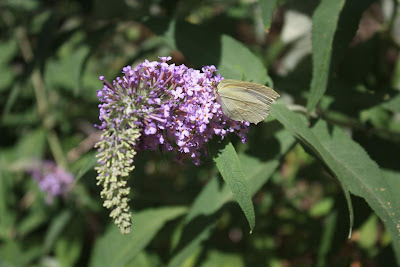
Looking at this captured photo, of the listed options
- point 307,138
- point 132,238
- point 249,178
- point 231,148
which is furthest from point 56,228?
point 307,138

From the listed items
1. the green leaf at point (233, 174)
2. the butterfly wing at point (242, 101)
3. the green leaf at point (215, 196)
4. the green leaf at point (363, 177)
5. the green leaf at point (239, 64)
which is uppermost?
the butterfly wing at point (242, 101)

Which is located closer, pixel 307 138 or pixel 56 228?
pixel 307 138

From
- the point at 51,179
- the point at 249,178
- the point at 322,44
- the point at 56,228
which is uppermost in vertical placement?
the point at 322,44

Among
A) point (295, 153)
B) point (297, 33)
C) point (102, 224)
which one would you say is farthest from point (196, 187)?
point (297, 33)

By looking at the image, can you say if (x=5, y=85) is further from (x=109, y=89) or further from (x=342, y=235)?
(x=342, y=235)

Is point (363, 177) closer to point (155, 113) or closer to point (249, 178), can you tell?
point (249, 178)

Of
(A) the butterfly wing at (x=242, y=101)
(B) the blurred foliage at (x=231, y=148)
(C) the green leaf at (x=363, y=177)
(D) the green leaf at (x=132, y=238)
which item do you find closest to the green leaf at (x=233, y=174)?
(B) the blurred foliage at (x=231, y=148)

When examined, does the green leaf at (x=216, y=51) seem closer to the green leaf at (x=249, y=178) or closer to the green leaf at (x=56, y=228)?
the green leaf at (x=249, y=178)
